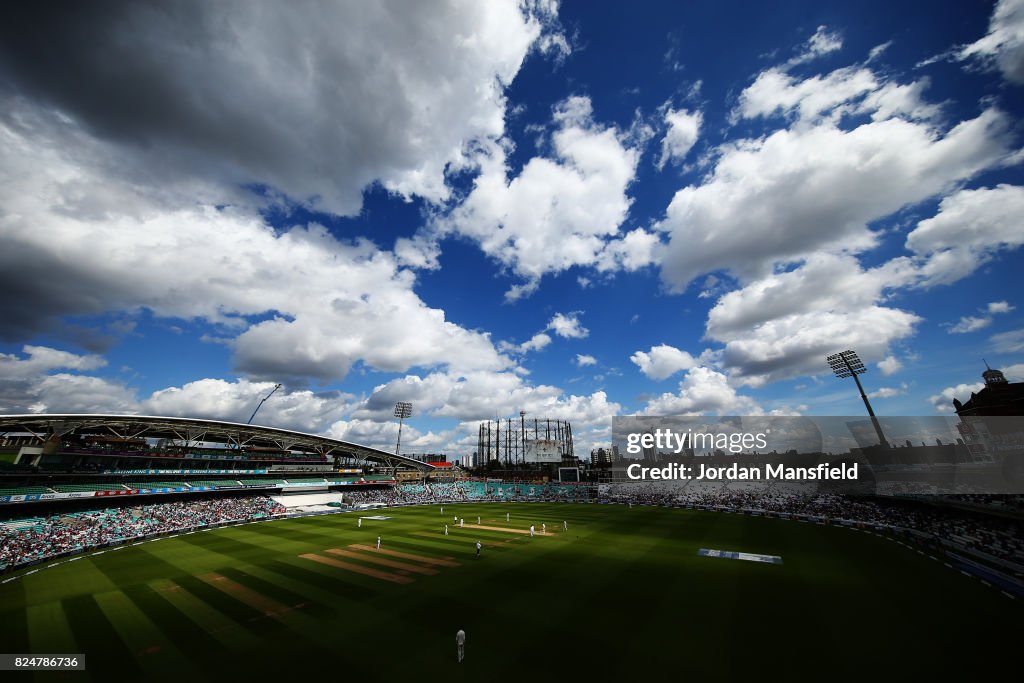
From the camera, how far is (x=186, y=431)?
6003 cm

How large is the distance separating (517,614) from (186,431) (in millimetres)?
67906

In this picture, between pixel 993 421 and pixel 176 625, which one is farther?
pixel 993 421

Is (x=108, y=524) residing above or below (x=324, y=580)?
below

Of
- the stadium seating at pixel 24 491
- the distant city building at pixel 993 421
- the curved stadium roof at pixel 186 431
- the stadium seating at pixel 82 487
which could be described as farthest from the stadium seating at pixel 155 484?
the distant city building at pixel 993 421

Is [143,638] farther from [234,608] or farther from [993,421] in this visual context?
[993,421]

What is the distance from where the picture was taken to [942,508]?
40.6 metres

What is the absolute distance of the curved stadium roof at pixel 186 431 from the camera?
47.2 meters

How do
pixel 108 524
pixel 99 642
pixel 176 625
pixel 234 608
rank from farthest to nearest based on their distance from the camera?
pixel 108 524, pixel 234 608, pixel 176 625, pixel 99 642

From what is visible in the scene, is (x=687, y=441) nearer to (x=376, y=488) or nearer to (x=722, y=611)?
(x=722, y=611)

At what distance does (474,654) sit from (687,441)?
164 ft

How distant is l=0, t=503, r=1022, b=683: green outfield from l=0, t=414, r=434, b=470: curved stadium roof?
29.8m

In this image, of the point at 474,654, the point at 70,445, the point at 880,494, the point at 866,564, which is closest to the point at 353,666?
the point at 474,654

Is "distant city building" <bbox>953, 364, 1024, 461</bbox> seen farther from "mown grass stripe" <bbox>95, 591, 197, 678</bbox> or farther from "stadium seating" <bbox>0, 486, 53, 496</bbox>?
"stadium seating" <bbox>0, 486, 53, 496</bbox>

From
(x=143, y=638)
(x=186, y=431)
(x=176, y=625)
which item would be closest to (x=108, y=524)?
(x=186, y=431)
